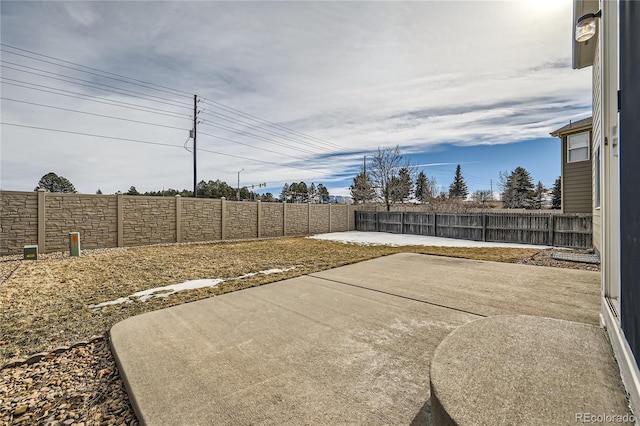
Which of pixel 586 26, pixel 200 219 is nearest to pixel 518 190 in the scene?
pixel 200 219

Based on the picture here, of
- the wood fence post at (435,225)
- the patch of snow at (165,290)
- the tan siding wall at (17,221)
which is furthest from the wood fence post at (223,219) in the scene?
the wood fence post at (435,225)

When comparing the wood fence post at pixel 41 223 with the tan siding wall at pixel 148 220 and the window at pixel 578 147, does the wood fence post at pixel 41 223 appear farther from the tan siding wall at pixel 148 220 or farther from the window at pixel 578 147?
the window at pixel 578 147

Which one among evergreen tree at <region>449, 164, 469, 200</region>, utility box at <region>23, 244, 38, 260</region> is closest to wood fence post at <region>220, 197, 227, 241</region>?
utility box at <region>23, 244, 38, 260</region>

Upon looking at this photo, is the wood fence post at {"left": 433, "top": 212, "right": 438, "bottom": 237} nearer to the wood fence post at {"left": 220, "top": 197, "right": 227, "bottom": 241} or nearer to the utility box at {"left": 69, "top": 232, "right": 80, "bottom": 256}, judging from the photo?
the wood fence post at {"left": 220, "top": 197, "right": 227, "bottom": 241}

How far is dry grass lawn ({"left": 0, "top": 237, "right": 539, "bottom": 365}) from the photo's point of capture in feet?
9.17

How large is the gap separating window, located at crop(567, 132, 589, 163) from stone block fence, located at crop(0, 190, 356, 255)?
12.5m

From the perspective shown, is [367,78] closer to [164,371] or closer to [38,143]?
[164,371]

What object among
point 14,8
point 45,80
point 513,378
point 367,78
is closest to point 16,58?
point 45,80

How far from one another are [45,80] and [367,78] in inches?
512

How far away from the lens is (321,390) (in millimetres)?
1680

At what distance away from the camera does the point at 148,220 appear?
1020 cm

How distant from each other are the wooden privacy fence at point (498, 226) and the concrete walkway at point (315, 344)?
703cm

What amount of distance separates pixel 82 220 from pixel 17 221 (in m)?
1.42

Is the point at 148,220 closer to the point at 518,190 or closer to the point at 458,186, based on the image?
the point at 518,190
